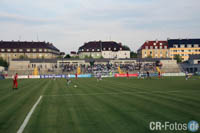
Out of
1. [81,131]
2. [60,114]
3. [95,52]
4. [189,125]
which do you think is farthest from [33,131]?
[95,52]

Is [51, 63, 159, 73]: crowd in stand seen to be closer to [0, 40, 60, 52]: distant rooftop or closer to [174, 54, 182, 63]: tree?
[174, 54, 182, 63]: tree

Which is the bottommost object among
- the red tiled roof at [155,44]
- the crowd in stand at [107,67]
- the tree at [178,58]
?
the crowd in stand at [107,67]

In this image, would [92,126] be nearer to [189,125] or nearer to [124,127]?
[124,127]

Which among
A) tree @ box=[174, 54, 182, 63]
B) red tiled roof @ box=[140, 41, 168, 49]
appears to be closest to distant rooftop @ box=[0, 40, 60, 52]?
red tiled roof @ box=[140, 41, 168, 49]

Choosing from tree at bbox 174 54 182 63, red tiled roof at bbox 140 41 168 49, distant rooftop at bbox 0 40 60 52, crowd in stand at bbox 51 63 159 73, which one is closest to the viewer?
crowd in stand at bbox 51 63 159 73

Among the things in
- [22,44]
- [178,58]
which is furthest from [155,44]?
[22,44]

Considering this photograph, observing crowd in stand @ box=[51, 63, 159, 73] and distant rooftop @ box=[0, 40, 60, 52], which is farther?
distant rooftop @ box=[0, 40, 60, 52]

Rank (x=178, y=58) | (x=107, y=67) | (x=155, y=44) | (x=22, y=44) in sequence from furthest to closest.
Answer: (x=22, y=44)
(x=155, y=44)
(x=178, y=58)
(x=107, y=67)

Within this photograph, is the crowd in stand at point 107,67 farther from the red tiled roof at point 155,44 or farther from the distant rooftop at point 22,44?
the distant rooftop at point 22,44

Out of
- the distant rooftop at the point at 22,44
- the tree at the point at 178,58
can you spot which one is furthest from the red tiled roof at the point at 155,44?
the distant rooftop at the point at 22,44

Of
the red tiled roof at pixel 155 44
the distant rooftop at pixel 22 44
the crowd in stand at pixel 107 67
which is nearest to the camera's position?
the crowd in stand at pixel 107 67

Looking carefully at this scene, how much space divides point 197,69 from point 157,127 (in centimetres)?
8507

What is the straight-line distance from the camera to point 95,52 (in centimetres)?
13850

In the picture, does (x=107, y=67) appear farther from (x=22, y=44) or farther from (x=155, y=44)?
(x=22, y=44)
